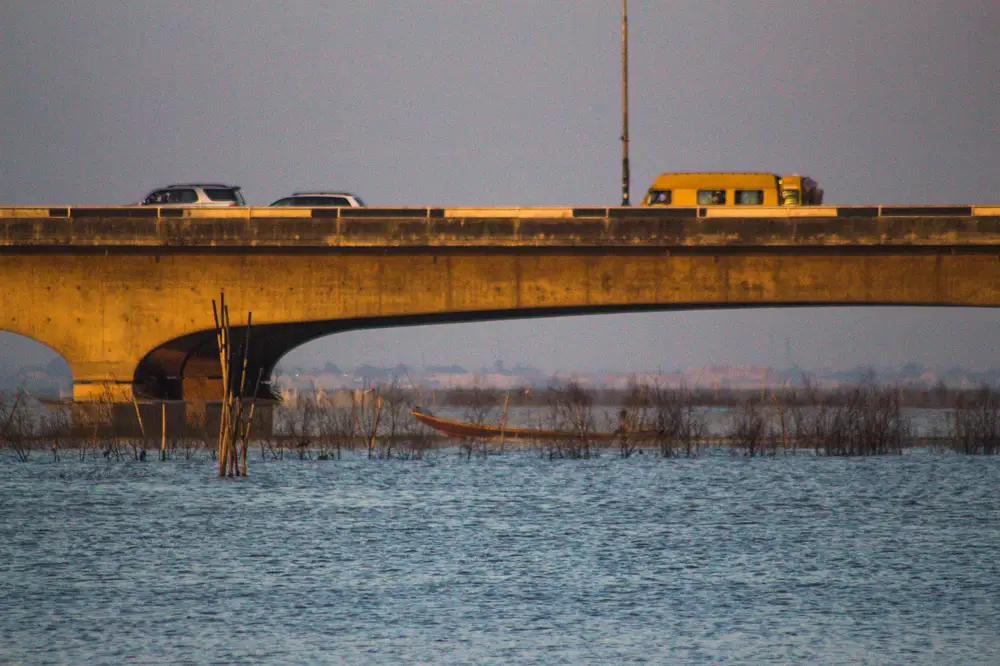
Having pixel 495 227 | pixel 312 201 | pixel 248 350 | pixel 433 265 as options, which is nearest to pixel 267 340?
pixel 248 350

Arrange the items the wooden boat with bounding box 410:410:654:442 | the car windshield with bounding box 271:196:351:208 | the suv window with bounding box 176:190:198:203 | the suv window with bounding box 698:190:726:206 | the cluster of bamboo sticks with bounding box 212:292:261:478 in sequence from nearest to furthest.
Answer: the cluster of bamboo sticks with bounding box 212:292:261:478 < the suv window with bounding box 698:190:726:206 < the suv window with bounding box 176:190:198:203 < the car windshield with bounding box 271:196:351:208 < the wooden boat with bounding box 410:410:654:442

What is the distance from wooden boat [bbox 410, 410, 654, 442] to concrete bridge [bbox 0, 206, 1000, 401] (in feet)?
29.9

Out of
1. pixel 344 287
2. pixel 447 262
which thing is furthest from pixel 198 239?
pixel 447 262

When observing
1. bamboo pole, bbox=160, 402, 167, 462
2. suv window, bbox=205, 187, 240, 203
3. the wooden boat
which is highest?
suv window, bbox=205, 187, 240, 203

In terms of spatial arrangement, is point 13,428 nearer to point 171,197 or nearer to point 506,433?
point 171,197

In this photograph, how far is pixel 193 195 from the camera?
55.0 m

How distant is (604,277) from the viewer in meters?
51.8

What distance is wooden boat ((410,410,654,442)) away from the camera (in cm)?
6188

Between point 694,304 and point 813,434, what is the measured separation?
744cm

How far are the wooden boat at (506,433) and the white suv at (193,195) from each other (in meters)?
13.4

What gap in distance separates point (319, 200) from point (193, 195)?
4454 millimetres

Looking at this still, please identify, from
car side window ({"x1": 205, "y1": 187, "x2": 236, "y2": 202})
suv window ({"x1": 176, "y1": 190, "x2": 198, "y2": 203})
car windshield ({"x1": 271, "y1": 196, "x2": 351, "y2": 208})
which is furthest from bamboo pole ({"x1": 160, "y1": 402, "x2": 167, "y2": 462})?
car windshield ({"x1": 271, "y1": 196, "x2": 351, "y2": 208})

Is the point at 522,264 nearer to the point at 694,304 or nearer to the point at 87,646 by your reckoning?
the point at 694,304

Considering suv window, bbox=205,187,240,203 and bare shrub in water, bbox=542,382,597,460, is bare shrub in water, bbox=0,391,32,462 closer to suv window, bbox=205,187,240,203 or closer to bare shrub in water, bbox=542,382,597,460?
suv window, bbox=205,187,240,203
